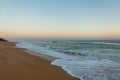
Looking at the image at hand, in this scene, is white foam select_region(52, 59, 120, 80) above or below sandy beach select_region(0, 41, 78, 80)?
below

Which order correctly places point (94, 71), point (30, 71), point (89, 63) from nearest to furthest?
point (30, 71) < point (94, 71) < point (89, 63)

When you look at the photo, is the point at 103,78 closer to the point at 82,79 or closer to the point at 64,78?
the point at 82,79

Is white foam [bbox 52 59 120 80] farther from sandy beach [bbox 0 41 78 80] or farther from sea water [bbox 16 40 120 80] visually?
sandy beach [bbox 0 41 78 80]

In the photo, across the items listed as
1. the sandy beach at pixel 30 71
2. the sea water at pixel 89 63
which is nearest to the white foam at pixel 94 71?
the sea water at pixel 89 63

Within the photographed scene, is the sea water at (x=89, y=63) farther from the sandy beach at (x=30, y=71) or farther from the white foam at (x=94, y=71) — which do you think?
the sandy beach at (x=30, y=71)

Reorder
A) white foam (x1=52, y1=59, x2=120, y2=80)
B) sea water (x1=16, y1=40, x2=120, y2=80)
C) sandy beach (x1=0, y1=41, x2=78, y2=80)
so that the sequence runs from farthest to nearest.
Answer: sea water (x1=16, y1=40, x2=120, y2=80) < white foam (x1=52, y1=59, x2=120, y2=80) < sandy beach (x1=0, y1=41, x2=78, y2=80)

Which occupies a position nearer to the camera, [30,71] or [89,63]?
[30,71]

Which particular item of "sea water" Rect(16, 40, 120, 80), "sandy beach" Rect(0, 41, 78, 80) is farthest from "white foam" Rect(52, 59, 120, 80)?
"sandy beach" Rect(0, 41, 78, 80)

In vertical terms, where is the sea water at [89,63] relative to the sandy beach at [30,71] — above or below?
below

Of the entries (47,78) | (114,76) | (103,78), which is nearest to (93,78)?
(103,78)

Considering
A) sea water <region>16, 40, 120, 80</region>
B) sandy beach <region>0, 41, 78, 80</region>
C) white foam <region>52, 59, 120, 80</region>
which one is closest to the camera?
sandy beach <region>0, 41, 78, 80</region>

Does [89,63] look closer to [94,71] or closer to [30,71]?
[94,71]

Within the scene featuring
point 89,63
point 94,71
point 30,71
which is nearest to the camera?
point 30,71

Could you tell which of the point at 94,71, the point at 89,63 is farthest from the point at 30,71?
the point at 89,63
